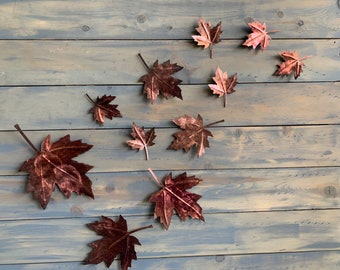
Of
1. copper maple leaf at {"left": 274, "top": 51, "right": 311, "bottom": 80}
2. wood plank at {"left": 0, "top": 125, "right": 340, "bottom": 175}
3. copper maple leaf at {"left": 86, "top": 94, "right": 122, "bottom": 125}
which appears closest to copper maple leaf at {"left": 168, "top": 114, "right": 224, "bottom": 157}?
wood plank at {"left": 0, "top": 125, "right": 340, "bottom": 175}

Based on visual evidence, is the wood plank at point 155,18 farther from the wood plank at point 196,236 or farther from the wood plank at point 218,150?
the wood plank at point 196,236

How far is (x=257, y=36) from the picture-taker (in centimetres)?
130

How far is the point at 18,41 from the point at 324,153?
0.87 metres

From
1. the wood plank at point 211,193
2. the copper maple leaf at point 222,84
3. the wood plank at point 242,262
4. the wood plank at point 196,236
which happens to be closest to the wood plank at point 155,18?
the copper maple leaf at point 222,84

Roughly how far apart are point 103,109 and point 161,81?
17 centimetres

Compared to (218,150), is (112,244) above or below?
below

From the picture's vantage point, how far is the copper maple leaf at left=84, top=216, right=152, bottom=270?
4.14 ft

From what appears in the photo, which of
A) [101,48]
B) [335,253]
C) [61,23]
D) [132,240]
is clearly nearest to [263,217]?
[335,253]

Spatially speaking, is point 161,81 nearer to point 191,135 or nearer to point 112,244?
point 191,135

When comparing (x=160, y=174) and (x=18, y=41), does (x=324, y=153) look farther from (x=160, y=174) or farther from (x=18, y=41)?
(x=18, y=41)

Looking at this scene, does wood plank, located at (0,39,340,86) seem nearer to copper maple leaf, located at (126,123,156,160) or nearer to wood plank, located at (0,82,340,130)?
wood plank, located at (0,82,340,130)

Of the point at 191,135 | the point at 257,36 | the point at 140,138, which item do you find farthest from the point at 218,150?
the point at 257,36

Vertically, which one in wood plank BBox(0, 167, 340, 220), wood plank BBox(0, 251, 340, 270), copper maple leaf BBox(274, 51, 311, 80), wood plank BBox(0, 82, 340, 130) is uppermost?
copper maple leaf BBox(274, 51, 311, 80)

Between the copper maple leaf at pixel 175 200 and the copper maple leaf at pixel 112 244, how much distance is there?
0.09 metres
